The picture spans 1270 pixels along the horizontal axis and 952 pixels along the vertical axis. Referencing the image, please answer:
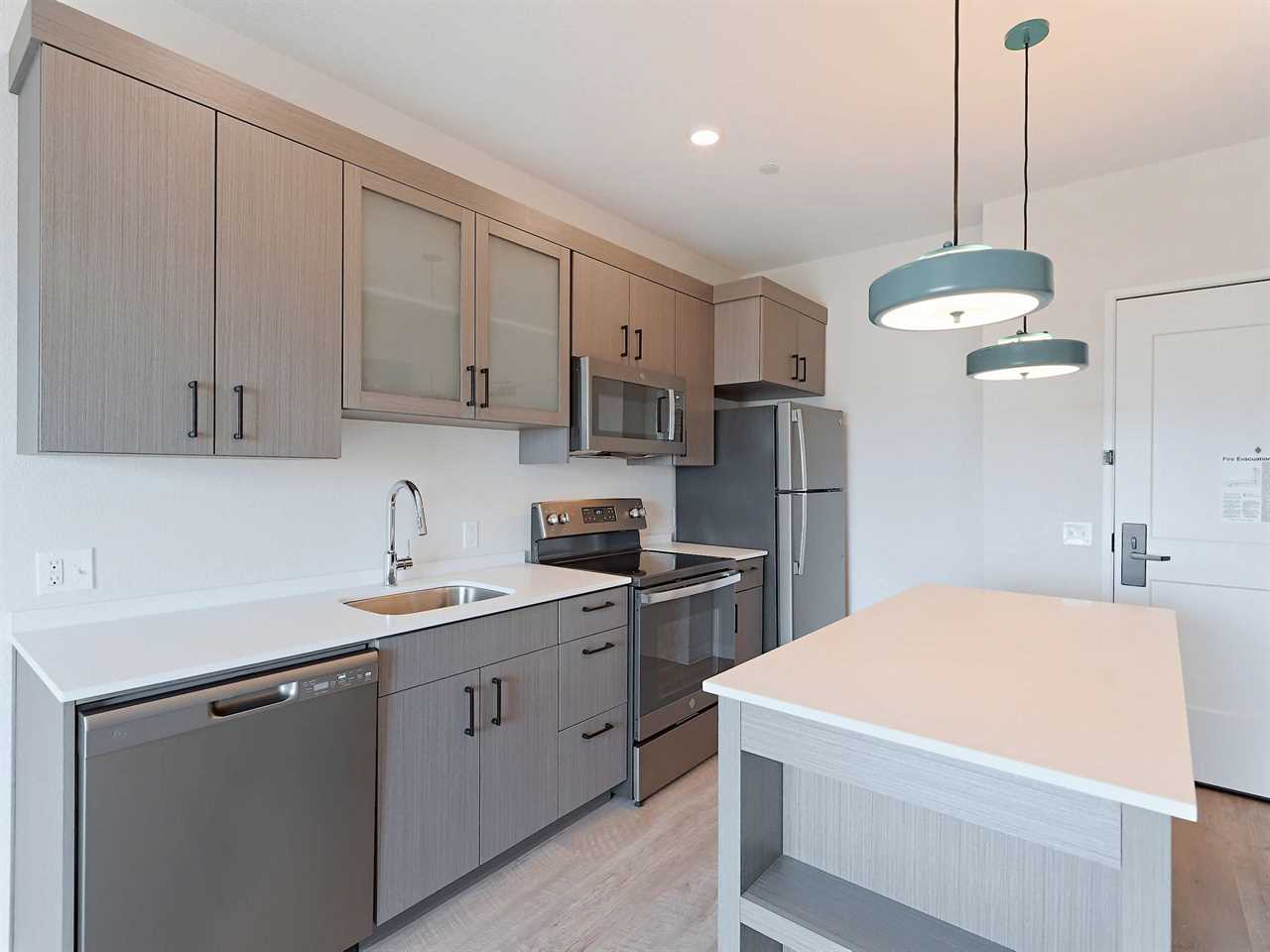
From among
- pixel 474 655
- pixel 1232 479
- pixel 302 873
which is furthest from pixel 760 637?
pixel 302 873

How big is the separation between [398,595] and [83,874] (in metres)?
1.15

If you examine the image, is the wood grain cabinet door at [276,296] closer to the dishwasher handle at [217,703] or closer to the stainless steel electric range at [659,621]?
the dishwasher handle at [217,703]

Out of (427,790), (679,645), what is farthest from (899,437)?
(427,790)

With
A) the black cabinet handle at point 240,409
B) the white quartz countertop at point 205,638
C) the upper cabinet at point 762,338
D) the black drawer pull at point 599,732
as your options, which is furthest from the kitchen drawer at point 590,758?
the upper cabinet at point 762,338

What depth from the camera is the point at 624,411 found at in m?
3.07

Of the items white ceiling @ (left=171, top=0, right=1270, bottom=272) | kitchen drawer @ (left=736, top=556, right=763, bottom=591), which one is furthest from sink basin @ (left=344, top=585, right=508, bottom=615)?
white ceiling @ (left=171, top=0, right=1270, bottom=272)

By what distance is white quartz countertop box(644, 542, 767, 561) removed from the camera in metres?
3.43

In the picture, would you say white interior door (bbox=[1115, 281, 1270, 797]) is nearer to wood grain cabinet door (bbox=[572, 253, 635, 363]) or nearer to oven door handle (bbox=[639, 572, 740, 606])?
oven door handle (bbox=[639, 572, 740, 606])

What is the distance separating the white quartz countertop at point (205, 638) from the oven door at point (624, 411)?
81 centimetres

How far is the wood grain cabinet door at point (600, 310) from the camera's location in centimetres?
288

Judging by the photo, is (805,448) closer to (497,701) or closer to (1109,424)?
(1109,424)

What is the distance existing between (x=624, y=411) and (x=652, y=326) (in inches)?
19.5

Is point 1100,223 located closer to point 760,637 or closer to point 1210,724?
point 1210,724

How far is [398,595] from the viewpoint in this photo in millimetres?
2371
